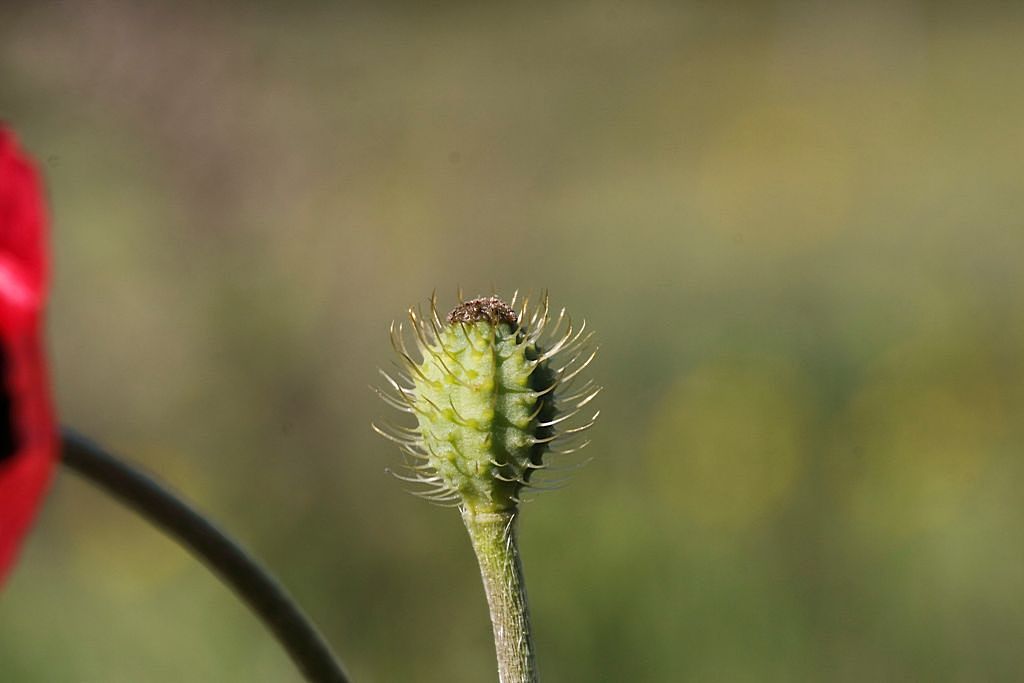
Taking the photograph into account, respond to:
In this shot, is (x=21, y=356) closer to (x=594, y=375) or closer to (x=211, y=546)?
(x=211, y=546)

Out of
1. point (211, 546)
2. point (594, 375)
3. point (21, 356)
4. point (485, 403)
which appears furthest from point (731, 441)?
point (21, 356)

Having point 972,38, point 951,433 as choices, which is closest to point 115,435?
point 951,433

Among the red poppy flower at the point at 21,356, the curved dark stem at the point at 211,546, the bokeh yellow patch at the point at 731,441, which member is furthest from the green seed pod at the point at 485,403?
the bokeh yellow patch at the point at 731,441

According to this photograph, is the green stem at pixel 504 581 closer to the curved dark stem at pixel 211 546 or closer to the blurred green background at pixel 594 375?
the curved dark stem at pixel 211 546

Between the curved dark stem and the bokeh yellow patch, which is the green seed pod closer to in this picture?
the curved dark stem

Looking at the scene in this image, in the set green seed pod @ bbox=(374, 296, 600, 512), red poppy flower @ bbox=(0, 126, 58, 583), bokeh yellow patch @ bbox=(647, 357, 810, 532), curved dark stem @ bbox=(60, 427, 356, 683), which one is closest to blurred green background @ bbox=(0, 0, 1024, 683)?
bokeh yellow patch @ bbox=(647, 357, 810, 532)

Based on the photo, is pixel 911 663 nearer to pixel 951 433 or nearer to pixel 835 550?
pixel 835 550
